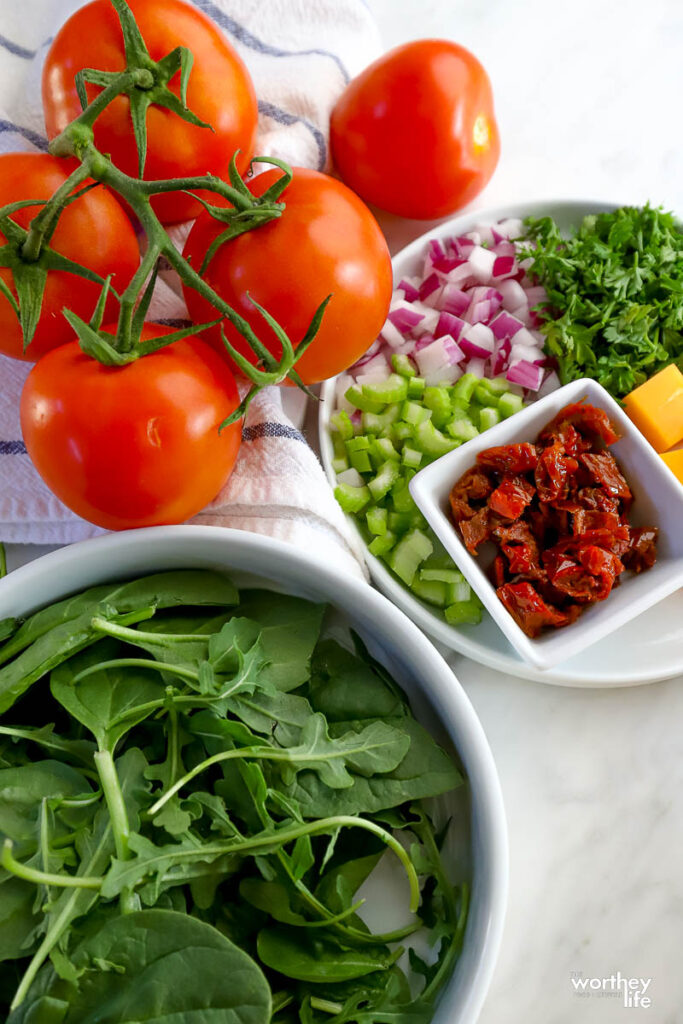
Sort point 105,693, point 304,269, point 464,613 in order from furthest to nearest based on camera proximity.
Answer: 1. point 464,613
2. point 304,269
3. point 105,693

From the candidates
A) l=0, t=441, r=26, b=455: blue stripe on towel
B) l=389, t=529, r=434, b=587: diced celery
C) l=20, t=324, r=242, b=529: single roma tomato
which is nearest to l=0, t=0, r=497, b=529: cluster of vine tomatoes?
l=20, t=324, r=242, b=529: single roma tomato

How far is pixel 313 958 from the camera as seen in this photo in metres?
0.69

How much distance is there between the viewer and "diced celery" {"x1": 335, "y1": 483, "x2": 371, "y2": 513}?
952 mm

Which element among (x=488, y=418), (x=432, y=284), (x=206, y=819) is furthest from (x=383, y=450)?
(x=206, y=819)

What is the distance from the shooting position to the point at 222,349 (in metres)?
0.85

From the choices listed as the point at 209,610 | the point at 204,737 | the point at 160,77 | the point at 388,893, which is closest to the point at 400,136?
the point at 160,77

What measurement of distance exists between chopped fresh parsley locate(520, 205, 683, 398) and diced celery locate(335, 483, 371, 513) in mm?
286

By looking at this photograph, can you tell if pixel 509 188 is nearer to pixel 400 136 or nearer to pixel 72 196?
pixel 400 136

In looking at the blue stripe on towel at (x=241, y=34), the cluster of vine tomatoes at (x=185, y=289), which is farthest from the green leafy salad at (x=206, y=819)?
the blue stripe on towel at (x=241, y=34)

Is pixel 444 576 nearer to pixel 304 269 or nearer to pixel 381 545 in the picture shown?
pixel 381 545

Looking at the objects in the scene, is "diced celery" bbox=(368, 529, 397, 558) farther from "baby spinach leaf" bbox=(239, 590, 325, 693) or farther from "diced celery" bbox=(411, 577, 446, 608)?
"baby spinach leaf" bbox=(239, 590, 325, 693)

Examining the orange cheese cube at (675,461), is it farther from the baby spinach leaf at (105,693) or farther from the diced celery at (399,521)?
the baby spinach leaf at (105,693)

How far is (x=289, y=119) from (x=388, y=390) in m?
0.35

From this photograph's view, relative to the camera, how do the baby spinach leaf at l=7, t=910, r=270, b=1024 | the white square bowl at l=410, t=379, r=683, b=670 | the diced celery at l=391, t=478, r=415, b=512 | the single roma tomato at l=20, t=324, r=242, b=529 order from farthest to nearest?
the diced celery at l=391, t=478, r=415, b=512 < the white square bowl at l=410, t=379, r=683, b=670 < the single roma tomato at l=20, t=324, r=242, b=529 < the baby spinach leaf at l=7, t=910, r=270, b=1024
